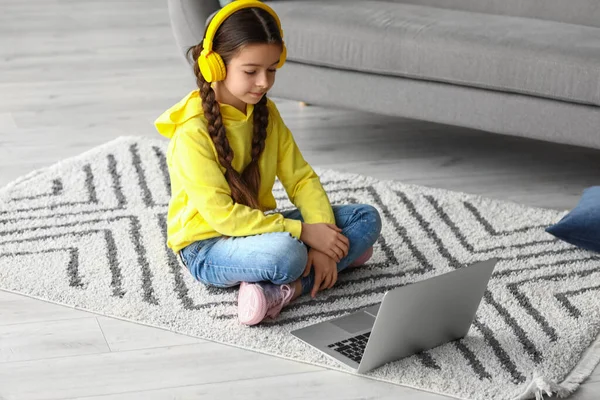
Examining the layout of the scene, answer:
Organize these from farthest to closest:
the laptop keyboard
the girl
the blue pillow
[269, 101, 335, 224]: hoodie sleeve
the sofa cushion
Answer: the sofa cushion → the blue pillow → [269, 101, 335, 224]: hoodie sleeve → the girl → the laptop keyboard

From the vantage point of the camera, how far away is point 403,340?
1.71 meters

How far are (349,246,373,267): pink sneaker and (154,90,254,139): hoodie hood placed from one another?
1.28 ft

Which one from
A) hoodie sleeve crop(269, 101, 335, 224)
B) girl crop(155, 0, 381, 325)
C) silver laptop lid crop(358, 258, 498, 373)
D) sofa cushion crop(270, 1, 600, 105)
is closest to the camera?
silver laptop lid crop(358, 258, 498, 373)

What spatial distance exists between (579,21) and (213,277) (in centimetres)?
149

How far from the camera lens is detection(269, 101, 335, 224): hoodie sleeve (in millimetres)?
2016

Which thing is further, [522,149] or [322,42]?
[522,149]

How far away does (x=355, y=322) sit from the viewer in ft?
6.06

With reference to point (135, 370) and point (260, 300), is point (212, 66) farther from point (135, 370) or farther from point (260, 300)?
point (135, 370)

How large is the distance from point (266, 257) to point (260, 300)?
86mm

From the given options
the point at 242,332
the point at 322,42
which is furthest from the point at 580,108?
the point at 242,332

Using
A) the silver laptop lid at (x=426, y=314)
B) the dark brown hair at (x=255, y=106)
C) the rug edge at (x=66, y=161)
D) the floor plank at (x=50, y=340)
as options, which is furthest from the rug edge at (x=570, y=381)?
the rug edge at (x=66, y=161)

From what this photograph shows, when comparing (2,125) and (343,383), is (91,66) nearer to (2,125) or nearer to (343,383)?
(2,125)

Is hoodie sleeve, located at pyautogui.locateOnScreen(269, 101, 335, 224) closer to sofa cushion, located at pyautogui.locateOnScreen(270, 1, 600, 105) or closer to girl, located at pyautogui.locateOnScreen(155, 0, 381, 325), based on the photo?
girl, located at pyautogui.locateOnScreen(155, 0, 381, 325)

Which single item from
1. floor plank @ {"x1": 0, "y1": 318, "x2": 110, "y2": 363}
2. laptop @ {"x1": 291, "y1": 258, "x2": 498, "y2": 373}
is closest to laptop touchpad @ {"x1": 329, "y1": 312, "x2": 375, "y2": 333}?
laptop @ {"x1": 291, "y1": 258, "x2": 498, "y2": 373}
